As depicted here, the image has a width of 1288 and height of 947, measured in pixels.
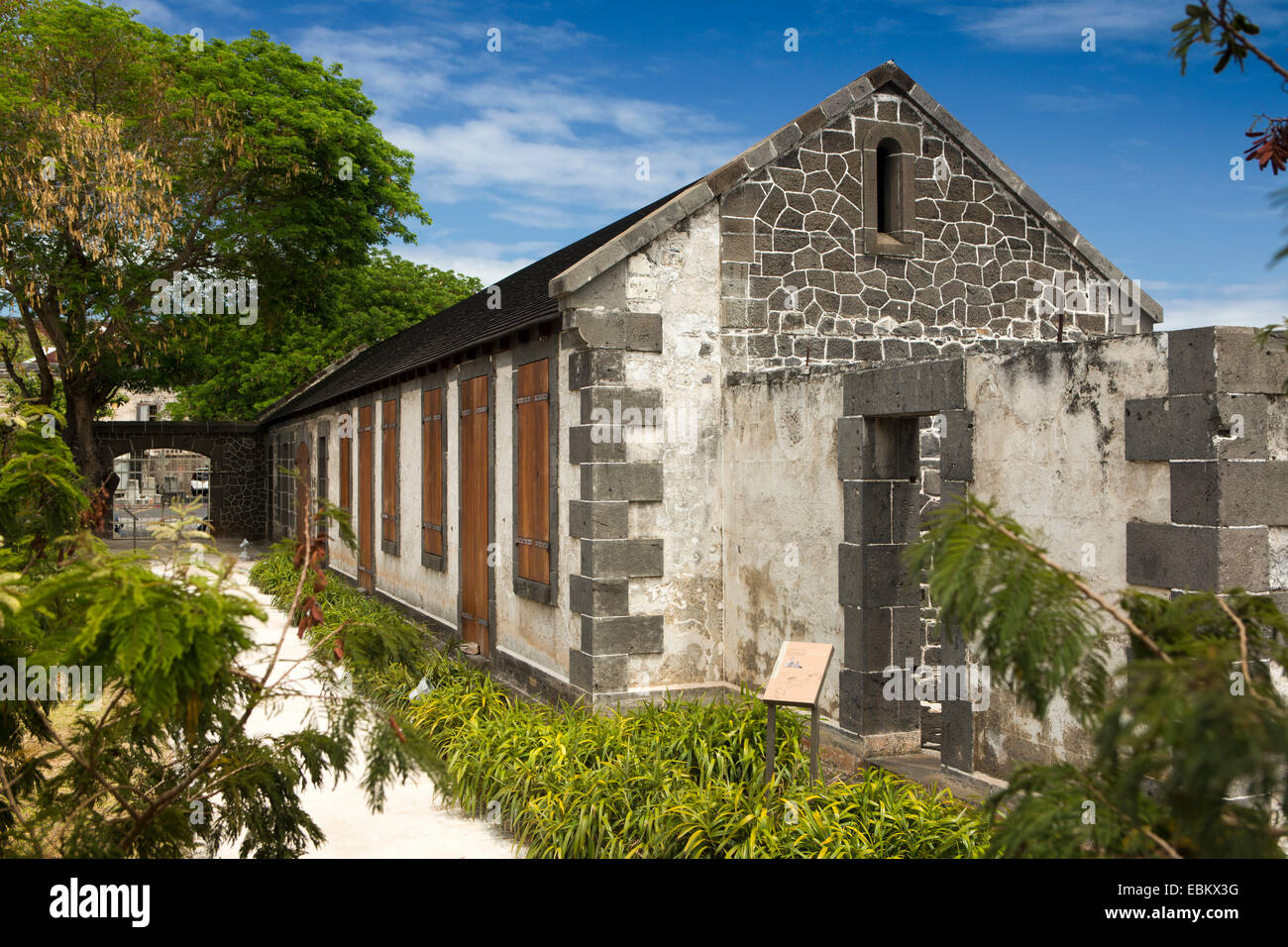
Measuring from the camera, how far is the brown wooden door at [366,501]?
53.8ft

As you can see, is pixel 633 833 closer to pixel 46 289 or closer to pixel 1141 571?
pixel 1141 571

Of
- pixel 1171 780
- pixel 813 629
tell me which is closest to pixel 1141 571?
pixel 813 629

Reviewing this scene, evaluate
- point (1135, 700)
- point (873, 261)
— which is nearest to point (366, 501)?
point (873, 261)

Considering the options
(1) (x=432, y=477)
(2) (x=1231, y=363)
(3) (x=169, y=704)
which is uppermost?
(2) (x=1231, y=363)

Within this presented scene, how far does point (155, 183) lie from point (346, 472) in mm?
7406

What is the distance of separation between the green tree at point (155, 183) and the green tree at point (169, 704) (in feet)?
54.5

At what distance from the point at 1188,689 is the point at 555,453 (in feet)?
24.0

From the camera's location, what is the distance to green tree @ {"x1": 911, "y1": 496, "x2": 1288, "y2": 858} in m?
1.90

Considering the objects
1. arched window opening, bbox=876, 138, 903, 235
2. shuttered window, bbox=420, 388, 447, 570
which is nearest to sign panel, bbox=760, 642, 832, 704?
arched window opening, bbox=876, 138, 903, 235

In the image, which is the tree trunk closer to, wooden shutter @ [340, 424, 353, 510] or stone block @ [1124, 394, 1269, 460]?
wooden shutter @ [340, 424, 353, 510]

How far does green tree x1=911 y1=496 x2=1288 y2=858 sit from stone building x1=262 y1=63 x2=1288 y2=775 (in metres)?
2.71

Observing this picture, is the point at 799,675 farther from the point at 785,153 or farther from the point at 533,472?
the point at 785,153

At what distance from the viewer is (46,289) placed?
72.6 ft

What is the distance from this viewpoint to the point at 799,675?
629 centimetres
